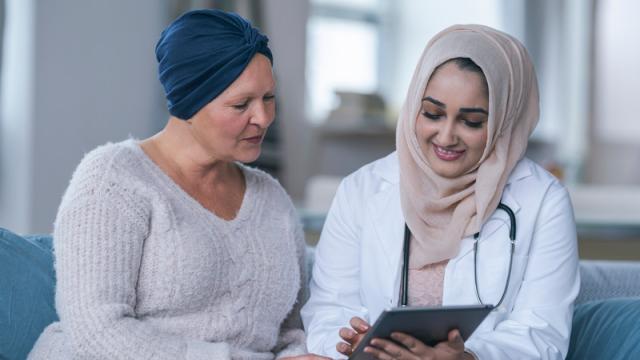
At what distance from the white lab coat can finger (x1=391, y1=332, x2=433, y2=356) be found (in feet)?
0.70

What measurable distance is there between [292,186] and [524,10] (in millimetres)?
2348

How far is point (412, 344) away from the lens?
1.85 m

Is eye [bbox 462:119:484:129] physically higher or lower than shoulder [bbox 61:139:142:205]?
higher

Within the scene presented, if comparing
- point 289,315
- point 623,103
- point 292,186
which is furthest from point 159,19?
point 623,103

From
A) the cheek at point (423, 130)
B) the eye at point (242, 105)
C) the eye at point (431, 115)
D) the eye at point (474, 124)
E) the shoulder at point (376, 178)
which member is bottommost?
the shoulder at point (376, 178)

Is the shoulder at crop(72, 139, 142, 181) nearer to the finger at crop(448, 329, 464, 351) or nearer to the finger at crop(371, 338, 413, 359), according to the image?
the finger at crop(371, 338, 413, 359)

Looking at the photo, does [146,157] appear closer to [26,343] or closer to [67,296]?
[67,296]

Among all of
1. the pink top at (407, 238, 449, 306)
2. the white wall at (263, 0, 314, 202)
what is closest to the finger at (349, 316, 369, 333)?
the pink top at (407, 238, 449, 306)

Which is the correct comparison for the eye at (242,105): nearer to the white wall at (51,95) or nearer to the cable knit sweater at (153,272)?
the cable knit sweater at (153,272)

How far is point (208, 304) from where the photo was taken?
6.84 feet

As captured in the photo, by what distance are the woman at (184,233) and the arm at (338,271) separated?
83mm

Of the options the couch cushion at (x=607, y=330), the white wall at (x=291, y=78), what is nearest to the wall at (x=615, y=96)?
the white wall at (x=291, y=78)

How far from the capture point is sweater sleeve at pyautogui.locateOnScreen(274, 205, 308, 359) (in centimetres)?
230

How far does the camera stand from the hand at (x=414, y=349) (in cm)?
183
